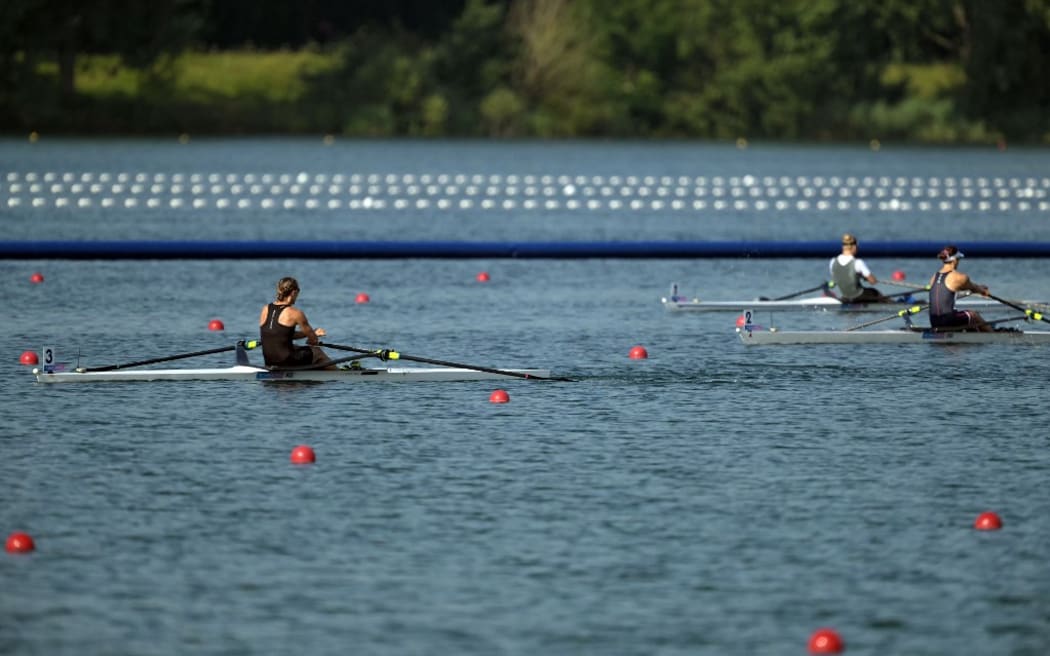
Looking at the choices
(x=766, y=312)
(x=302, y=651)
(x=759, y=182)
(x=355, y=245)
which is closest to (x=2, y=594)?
(x=302, y=651)

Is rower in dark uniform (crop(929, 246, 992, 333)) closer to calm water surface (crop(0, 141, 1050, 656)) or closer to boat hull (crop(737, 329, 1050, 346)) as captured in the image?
boat hull (crop(737, 329, 1050, 346))

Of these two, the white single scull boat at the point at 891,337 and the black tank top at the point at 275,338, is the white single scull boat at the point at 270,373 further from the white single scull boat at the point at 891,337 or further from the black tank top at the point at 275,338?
the white single scull boat at the point at 891,337

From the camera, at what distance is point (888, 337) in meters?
22.7

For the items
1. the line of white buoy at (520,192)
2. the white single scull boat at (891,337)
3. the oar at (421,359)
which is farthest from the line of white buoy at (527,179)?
the oar at (421,359)

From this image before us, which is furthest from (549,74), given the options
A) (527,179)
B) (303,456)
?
(303,456)

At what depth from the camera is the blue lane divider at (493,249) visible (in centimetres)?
3384

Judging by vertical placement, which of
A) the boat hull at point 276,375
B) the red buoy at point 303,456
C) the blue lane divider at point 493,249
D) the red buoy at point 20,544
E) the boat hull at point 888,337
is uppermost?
the blue lane divider at point 493,249

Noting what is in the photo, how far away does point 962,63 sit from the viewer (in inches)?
4001

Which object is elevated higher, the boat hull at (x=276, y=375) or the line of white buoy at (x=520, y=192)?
the line of white buoy at (x=520, y=192)

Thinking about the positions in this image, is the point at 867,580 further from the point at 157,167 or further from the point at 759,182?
the point at 157,167

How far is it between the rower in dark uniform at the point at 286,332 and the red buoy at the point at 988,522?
7090mm

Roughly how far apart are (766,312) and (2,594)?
16395 mm

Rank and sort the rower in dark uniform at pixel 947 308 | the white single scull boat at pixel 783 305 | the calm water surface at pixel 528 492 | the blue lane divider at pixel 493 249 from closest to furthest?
the calm water surface at pixel 528 492, the rower in dark uniform at pixel 947 308, the white single scull boat at pixel 783 305, the blue lane divider at pixel 493 249

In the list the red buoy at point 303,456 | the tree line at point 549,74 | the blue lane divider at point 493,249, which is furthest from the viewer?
the tree line at point 549,74
